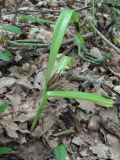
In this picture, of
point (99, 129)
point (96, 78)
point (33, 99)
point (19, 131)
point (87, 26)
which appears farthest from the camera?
point (87, 26)

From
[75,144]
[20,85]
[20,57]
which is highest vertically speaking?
[20,57]

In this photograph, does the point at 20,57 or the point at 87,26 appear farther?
the point at 87,26

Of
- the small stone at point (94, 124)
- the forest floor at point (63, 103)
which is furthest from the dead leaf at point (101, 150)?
the small stone at point (94, 124)

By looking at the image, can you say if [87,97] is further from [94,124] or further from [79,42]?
[79,42]

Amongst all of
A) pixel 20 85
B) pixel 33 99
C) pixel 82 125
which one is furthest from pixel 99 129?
pixel 20 85

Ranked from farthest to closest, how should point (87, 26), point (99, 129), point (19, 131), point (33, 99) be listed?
point (87, 26), point (33, 99), point (99, 129), point (19, 131)

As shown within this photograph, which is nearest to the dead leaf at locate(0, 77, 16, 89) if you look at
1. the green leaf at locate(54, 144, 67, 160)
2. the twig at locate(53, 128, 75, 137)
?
the twig at locate(53, 128, 75, 137)

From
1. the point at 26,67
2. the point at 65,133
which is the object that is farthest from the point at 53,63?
the point at 26,67

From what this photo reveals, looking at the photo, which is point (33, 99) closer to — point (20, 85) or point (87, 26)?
point (20, 85)
